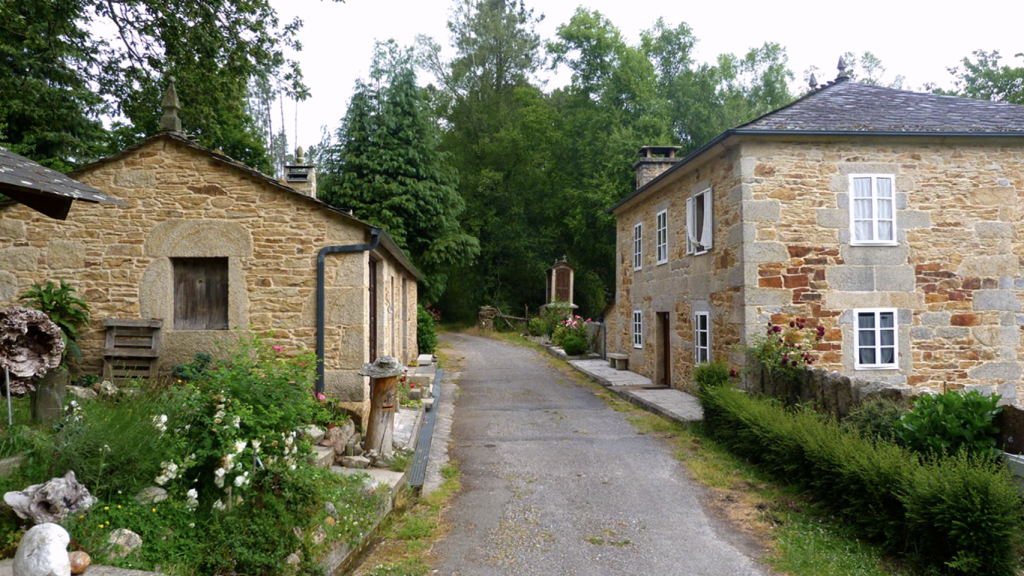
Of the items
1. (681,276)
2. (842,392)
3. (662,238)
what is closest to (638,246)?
(662,238)

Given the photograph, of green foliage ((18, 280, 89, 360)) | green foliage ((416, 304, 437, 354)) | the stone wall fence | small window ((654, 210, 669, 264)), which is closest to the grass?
the stone wall fence

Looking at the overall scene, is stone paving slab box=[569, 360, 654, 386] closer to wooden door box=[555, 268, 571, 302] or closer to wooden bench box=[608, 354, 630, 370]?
wooden bench box=[608, 354, 630, 370]

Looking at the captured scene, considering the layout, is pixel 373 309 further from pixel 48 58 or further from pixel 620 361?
pixel 620 361

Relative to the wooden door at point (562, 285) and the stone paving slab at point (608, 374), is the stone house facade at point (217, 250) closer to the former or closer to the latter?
the stone paving slab at point (608, 374)

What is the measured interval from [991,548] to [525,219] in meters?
35.8

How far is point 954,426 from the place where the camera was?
6.18 m

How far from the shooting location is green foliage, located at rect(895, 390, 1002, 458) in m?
6.07

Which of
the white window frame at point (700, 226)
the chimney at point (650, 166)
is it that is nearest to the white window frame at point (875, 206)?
the white window frame at point (700, 226)

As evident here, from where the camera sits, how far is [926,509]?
5.27 metres

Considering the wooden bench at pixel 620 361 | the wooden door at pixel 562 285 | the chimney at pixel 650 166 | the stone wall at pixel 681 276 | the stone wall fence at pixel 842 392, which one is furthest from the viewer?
the wooden door at pixel 562 285

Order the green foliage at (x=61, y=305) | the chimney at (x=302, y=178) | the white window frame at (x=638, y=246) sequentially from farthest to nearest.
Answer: the white window frame at (x=638, y=246) < the chimney at (x=302, y=178) < the green foliage at (x=61, y=305)

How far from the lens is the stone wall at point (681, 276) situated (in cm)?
1214

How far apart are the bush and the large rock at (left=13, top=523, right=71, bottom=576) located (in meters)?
20.4

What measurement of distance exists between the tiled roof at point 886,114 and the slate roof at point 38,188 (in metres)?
9.47
